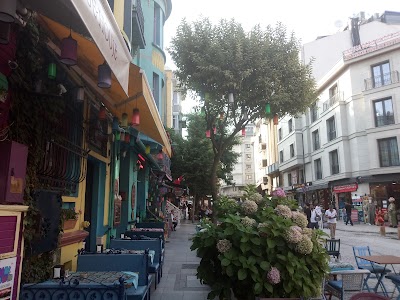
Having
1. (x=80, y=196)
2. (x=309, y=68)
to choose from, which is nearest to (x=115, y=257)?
(x=80, y=196)

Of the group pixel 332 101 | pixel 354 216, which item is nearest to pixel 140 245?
pixel 354 216

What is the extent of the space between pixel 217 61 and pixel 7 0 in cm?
1090

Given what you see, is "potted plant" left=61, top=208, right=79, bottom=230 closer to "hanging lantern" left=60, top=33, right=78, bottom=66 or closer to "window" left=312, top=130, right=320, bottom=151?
"hanging lantern" left=60, top=33, right=78, bottom=66

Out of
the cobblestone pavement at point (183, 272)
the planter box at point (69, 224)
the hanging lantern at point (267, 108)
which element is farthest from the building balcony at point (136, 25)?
the planter box at point (69, 224)

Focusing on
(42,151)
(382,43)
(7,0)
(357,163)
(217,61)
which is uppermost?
(382,43)

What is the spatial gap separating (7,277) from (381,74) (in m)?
30.7

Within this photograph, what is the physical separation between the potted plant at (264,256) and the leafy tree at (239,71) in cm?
898

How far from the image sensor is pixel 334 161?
3228 cm

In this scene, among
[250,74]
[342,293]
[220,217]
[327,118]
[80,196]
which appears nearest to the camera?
[220,217]

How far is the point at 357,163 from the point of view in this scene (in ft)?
93.7

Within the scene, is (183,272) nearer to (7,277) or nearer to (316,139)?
(7,277)

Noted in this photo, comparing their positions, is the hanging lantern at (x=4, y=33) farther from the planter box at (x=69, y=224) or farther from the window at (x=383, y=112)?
the window at (x=383, y=112)

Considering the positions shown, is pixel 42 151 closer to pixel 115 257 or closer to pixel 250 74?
pixel 115 257

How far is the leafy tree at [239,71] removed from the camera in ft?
43.2
